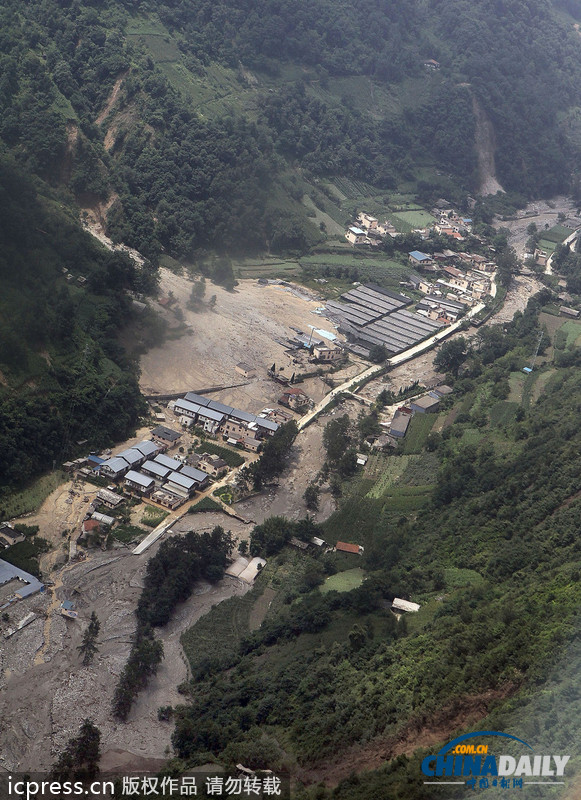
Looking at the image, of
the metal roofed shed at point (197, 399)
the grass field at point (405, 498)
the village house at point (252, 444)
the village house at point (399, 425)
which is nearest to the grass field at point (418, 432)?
the village house at point (399, 425)

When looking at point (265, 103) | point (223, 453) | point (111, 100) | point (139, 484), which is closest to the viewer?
point (139, 484)

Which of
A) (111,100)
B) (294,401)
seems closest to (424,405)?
(294,401)

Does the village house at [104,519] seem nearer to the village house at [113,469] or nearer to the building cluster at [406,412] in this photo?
the village house at [113,469]

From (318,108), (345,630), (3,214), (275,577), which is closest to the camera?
(345,630)

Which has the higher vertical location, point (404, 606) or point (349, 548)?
point (404, 606)

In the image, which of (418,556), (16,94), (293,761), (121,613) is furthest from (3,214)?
(293,761)

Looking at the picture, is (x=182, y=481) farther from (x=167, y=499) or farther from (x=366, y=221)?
(x=366, y=221)

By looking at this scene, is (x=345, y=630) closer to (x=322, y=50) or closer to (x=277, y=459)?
(x=277, y=459)
